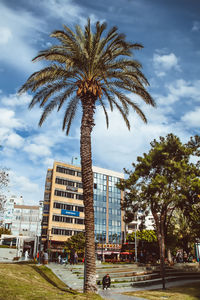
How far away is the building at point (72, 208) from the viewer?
60.6 metres

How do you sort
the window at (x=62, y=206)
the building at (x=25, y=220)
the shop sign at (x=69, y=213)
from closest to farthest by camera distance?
the window at (x=62, y=206), the shop sign at (x=69, y=213), the building at (x=25, y=220)

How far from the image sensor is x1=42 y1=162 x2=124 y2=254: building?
199 ft

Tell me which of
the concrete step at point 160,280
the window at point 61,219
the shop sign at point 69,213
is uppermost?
the shop sign at point 69,213

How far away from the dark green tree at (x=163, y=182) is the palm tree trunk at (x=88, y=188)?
12.4 meters

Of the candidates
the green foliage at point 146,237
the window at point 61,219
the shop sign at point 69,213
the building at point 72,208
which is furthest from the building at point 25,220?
→ the green foliage at point 146,237

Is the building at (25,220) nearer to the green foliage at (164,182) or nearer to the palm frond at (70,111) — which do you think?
the green foliage at (164,182)

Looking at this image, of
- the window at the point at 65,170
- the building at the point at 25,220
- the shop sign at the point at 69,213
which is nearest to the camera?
the shop sign at the point at 69,213

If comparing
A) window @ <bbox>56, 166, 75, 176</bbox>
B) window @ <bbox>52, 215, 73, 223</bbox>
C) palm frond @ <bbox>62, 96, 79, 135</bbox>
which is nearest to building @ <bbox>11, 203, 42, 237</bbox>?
window @ <bbox>52, 215, 73, 223</bbox>

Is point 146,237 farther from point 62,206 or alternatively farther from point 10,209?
point 10,209

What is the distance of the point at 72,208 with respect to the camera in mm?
65562

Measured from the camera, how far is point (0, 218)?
24.2m

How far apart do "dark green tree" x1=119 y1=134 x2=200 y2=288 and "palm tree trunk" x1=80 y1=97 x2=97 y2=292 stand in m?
12.4

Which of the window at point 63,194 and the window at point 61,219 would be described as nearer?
the window at point 61,219

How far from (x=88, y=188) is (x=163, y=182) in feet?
42.9
